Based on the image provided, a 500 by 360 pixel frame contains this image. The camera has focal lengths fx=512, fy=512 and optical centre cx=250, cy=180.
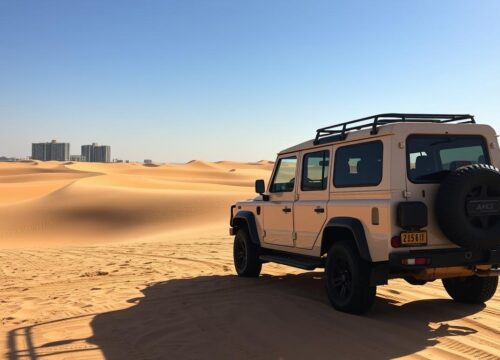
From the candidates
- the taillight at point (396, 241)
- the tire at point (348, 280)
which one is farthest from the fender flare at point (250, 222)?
the taillight at point (396, 241)

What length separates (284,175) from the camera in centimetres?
838

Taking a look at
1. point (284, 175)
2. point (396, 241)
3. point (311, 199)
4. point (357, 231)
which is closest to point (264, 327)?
point (357, 231)

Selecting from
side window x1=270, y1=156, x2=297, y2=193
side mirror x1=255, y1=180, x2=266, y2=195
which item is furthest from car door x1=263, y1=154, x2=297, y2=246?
side mirror x1=255, y1=180, x2=266, y2=195

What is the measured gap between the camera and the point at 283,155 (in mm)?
8516

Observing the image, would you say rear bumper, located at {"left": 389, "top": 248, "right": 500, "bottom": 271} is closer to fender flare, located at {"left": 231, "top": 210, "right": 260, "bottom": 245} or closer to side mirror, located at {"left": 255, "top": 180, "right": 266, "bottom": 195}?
side mirror, located at {"left": 255, "top": 180, "right": 266, "bottom": 195}

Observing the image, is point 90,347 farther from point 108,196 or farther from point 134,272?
point 108,196

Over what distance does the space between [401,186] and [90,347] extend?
150 inches

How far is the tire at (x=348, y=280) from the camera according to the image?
240 inches

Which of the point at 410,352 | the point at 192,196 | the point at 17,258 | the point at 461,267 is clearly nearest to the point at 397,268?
the point at 461,267

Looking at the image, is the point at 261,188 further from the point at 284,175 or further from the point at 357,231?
the point at 357,231

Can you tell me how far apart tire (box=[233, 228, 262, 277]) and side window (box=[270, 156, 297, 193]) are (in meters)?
1.24

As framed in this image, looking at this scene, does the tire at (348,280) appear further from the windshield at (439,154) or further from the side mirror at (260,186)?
the side mirror at (260,186)

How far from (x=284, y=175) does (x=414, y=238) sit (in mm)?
3088

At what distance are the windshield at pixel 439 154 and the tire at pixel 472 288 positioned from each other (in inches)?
63.2
